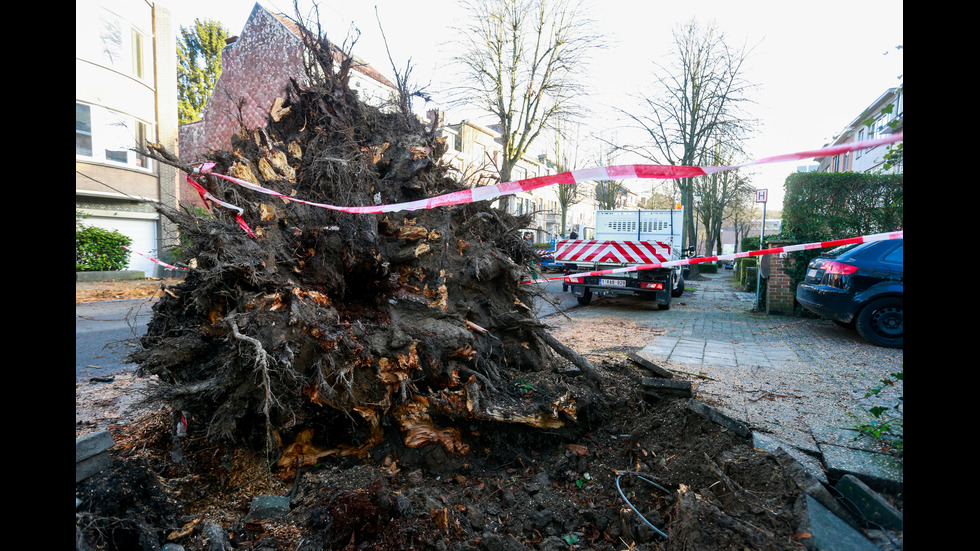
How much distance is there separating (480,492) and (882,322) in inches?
284

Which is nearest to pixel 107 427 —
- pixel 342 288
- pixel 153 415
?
pixel 153 415

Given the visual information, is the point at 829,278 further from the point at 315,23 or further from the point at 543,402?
the point at 315,23

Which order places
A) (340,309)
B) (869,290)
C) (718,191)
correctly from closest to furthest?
(340,309) → (869,290) → (718,191)

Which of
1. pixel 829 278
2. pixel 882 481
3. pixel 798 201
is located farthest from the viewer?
pixel 798 201

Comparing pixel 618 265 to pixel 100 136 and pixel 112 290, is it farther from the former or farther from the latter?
pixel 100 136

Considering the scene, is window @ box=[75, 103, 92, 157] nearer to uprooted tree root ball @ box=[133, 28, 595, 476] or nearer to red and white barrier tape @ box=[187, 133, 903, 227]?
uprooted tree root ball @ box=[133, 28, 595, 476]

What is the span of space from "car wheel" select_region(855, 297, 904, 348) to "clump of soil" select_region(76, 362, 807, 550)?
5.32m

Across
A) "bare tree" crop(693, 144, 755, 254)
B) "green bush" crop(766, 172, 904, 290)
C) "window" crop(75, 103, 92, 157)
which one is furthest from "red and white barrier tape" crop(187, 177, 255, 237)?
"bare tree" crop(693, 144, 755, 254)

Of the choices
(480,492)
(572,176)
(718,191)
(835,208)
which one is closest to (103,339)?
(480,492)

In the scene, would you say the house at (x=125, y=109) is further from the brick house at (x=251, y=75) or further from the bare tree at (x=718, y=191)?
the bare tree at (x=718, y=191)

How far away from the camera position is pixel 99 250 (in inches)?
620

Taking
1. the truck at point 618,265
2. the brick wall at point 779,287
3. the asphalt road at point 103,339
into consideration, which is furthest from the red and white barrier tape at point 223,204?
the brick wall at point 779,287

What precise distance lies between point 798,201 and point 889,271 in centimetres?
388
